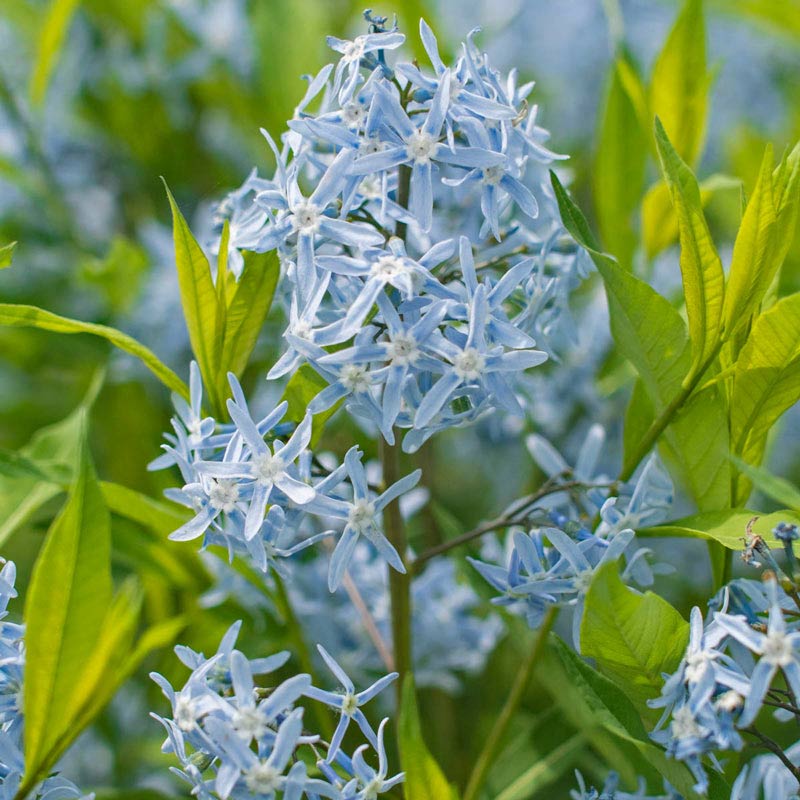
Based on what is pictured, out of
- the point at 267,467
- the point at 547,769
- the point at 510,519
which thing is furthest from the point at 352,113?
the point at 547,769

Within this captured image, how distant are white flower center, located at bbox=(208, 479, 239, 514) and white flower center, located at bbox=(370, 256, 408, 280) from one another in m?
0.22

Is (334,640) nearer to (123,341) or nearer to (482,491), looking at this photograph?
(123,341)

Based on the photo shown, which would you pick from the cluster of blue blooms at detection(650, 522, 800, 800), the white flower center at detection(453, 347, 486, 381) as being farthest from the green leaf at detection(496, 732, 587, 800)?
the white flower center at detection(453, 347, 486, 381)

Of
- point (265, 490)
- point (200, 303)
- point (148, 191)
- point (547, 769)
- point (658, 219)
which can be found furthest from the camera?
point (148, 191)

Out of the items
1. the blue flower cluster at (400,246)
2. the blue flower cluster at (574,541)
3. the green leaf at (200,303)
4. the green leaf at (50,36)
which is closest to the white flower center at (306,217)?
the blue flower cluster at (400,246)

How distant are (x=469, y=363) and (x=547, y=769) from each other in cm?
58

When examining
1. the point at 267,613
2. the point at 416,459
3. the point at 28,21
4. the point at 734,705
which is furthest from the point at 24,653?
the point at 28,21

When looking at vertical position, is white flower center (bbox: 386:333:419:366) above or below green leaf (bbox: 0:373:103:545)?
above

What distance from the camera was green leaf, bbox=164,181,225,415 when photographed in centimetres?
92

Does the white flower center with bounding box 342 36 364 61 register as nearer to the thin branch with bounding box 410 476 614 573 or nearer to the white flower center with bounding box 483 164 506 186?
the white flower center with bounding box 483 164 506 186

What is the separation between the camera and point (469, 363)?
0.81m

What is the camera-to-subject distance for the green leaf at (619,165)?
131 centimetres

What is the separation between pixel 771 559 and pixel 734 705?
123mm

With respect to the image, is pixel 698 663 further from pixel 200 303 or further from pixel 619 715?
pixel 200 303
